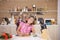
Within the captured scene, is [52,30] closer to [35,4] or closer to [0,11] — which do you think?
[35,4]

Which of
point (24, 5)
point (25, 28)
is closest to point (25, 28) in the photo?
point (25, 28)

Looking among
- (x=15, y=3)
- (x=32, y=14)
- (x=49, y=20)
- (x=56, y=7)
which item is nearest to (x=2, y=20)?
(x=15, y=3)

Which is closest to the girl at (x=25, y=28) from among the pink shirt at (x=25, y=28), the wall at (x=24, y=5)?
the pink shirt at (x=25, y=28)

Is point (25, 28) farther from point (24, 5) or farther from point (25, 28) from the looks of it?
point (24, 5)

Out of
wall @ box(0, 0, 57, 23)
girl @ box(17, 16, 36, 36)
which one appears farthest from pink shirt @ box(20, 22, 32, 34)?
wall @ box(0, 0, 57, 23)

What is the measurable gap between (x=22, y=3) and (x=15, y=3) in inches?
9.4

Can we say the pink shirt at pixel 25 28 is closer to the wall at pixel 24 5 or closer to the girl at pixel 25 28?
the girl at pixel 25 28

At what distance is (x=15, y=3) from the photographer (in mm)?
4797

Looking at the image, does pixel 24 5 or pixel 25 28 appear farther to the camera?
pixel 24 5

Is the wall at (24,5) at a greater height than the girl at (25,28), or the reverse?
the wall at (24,5)

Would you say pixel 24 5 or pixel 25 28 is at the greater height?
pixel 24 5

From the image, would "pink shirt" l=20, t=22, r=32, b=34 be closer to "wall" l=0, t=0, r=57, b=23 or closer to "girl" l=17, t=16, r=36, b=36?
"girl" l=17, t=16, r=36, b=36

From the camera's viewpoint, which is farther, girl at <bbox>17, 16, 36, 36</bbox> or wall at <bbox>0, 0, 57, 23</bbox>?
wall at <bbox>0, 0, 57, 23</bbox>

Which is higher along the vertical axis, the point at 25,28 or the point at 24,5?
the point at 24,5
